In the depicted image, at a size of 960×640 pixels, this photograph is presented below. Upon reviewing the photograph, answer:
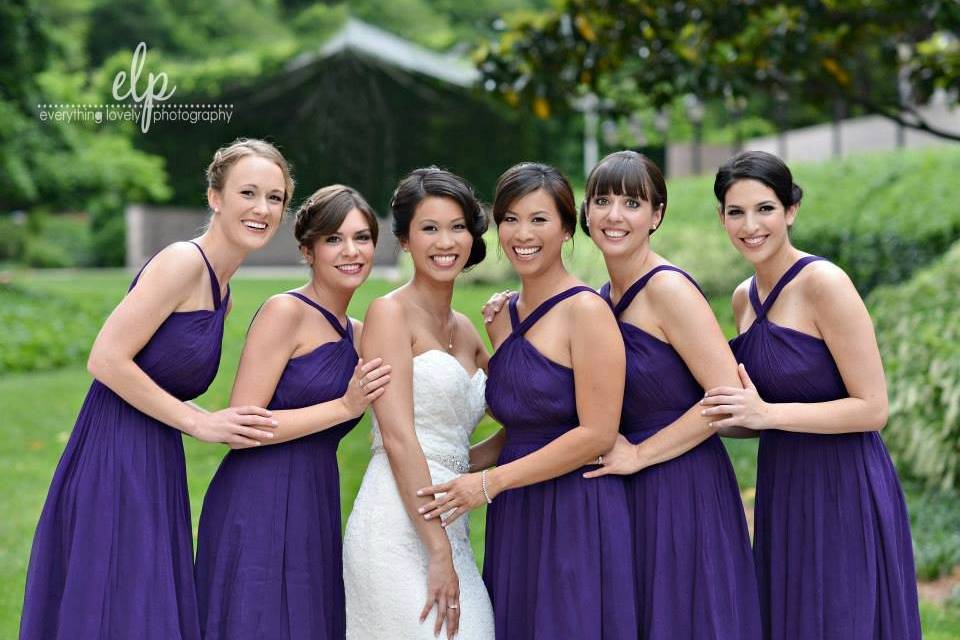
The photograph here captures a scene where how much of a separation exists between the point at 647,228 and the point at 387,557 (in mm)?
1365

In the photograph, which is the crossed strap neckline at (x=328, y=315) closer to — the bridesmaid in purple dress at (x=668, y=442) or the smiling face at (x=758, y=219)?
the bridesmaid in purple dress at (x=668, y=442)

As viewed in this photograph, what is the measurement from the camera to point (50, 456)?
10117mm

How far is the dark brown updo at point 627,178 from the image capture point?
3.61 m


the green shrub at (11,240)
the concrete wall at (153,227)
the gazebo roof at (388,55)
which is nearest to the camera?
the gazebo roof at (388,55)

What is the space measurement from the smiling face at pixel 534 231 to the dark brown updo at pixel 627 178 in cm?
11

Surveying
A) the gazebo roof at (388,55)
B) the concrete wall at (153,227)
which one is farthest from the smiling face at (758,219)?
the concrete wall at (153,227)

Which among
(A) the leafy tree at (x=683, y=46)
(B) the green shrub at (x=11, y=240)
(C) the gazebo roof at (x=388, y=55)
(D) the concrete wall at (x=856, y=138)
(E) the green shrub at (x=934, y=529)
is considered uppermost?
(C) the gazebo roof at (x=388, y=55)

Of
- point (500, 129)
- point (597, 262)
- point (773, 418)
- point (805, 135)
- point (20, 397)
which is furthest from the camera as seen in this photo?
point (500, 129)

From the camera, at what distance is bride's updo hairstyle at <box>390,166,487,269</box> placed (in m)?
3.73

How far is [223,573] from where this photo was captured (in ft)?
12.1

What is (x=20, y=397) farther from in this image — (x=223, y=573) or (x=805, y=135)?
(x=805, y=135)

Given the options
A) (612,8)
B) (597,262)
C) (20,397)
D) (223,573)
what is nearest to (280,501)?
(223,573)

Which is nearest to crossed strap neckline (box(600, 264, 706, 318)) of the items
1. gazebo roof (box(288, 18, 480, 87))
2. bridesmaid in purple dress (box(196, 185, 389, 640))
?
bridesmaid in purple dress (box(196, 185, 389, 640))

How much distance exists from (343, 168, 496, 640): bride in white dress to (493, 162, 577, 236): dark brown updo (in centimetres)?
15
